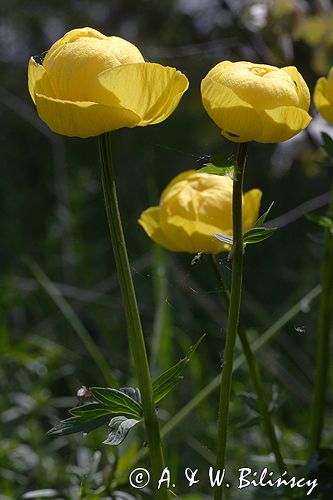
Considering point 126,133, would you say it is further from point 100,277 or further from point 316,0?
point 316,0

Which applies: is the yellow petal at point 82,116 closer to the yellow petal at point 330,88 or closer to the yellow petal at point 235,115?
A: the yellow petal at point 235,115

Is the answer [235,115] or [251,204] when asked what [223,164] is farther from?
[251,204]

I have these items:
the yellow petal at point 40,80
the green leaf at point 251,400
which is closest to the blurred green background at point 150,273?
the green leaf at point 251,400

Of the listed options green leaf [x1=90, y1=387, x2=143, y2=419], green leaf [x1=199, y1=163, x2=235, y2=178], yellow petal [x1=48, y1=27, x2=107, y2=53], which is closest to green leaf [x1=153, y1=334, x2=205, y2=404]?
green leaf [x1=90, y1=387, x2=143, y2=419]

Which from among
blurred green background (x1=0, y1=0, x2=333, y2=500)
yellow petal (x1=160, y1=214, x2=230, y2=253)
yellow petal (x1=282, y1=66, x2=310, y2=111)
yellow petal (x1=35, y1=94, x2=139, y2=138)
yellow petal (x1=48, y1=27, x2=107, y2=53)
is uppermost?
yellow petal (x1=48, y1=27, x2=107, y2=53)

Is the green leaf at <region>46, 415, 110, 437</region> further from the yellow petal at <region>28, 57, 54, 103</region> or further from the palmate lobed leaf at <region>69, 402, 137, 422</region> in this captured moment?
the yellow petal at <region>28, 57, 54, 103</region>

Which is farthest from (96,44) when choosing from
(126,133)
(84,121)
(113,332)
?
(126,133)
